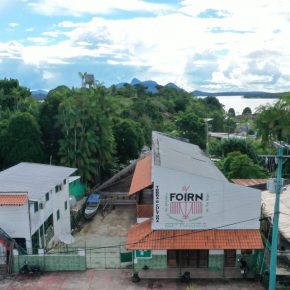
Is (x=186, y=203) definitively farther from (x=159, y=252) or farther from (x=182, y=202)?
(x=159, y=252)

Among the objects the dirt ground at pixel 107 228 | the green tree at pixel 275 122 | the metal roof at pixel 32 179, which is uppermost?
the green tree at pixel 275 122

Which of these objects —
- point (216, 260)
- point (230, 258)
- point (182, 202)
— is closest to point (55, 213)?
point (182, 202)

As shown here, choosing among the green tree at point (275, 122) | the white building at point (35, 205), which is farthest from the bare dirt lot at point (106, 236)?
the green tree at point (275, 122)

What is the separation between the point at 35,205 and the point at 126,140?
28.2 metres

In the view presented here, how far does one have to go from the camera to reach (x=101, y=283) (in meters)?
22.8

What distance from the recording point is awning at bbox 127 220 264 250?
75.2 ft

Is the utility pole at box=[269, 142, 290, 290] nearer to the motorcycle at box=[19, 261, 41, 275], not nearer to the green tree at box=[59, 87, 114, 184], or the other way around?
the motorcycle at box=[19, 261, 41, 275]

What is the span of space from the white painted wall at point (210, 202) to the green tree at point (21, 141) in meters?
22.7

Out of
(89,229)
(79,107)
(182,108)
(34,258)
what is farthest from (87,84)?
(182,108)

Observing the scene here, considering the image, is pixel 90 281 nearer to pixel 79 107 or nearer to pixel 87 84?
pixel 79 107

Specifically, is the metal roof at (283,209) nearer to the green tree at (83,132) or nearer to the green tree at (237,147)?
the green tree at (83,132)

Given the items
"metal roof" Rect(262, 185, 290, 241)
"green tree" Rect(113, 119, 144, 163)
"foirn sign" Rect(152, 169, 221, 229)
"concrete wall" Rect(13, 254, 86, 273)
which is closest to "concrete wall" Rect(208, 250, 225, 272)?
"foirn sign" Rect(152, 169, 221, 229)

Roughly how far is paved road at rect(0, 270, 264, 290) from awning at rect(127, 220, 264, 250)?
1.99 metres

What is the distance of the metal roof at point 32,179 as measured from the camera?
87.3ft
